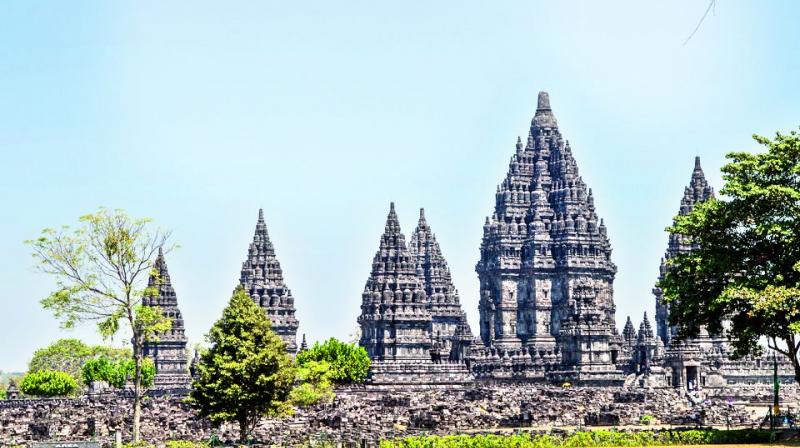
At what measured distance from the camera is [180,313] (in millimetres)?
141625

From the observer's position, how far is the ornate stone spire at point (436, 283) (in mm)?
150375

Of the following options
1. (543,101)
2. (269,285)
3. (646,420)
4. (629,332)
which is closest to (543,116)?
(543,101)

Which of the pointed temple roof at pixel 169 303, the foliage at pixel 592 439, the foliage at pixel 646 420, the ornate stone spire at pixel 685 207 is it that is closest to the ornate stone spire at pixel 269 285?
the pointed temple roof at pixel 169 303

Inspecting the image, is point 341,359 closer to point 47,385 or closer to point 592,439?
point 47,385

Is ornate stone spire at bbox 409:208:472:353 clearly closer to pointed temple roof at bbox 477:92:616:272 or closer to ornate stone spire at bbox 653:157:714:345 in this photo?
pointed temple roof at bbox 477:92:616:272

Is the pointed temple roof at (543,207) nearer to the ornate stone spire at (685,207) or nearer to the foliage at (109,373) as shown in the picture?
the ornate stone spire at (685,207)

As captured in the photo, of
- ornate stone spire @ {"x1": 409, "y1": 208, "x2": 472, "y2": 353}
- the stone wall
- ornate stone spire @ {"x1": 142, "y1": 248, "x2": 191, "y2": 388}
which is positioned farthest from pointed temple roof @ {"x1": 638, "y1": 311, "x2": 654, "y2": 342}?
ornate stone spire @ {"x1": 142, "y1": 248, "x2": 191, "y2": 388}

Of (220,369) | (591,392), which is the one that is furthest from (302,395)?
(591,392)

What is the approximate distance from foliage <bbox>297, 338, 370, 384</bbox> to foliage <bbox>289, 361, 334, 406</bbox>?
2162 mm

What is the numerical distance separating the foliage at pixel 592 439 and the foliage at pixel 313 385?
17593 millimetres

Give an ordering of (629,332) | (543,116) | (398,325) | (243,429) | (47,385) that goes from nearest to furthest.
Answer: (243,429) → (47,385) → (398,325) → (629,332) → (543,116)

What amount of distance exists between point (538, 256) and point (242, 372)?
87.7 metres

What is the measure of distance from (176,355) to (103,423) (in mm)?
68339

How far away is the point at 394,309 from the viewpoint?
120000mm
